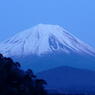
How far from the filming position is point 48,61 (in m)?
82.7

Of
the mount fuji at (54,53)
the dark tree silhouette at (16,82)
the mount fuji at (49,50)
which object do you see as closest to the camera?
the dark tree silhouette at (16,82)

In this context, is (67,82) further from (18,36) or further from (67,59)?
(18,36)

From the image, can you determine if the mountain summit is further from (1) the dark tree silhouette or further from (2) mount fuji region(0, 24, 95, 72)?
(1) the dark tree silhouette

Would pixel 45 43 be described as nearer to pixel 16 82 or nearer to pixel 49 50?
pixel 49 50

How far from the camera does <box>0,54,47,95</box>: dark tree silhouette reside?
66.1 feet

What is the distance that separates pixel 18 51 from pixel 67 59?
610 centimetres

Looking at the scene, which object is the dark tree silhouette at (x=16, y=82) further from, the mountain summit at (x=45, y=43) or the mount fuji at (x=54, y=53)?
the mountain summit at (x=45, y=43)

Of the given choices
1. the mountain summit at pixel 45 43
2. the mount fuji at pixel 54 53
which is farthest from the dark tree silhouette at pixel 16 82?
the mountain summit at pixel 45 43

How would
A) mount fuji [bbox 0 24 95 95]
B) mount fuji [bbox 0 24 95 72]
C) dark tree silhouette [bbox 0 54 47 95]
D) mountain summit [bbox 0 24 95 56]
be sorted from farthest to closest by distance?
mountain summit [bbox 0 24 95 56], mount fuji [bbox 0 24 95 72], mount fuji [bbox 0 24 95 95], dark tree silhouette [bbox 0 54 47 95]

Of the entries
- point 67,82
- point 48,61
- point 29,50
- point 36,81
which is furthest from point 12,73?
point 29,50

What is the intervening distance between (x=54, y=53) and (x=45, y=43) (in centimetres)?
405

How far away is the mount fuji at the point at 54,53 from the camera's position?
7569 cm

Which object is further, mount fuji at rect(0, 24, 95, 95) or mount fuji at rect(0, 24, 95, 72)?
mount fuji at rect(0, 24, 95, 72)

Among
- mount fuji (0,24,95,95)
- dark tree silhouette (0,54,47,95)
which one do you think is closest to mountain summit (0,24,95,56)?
mount fuji (0,24,95,95)
